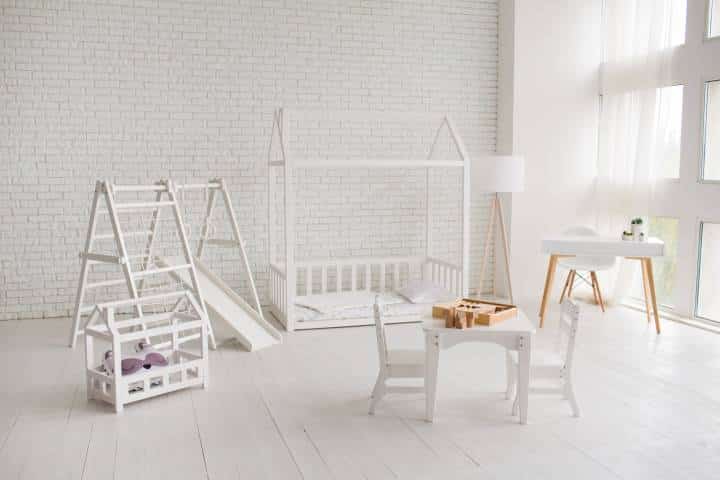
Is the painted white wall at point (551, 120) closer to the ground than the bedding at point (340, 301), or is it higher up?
higher up

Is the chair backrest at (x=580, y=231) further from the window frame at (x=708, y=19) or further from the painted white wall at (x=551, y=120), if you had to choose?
the window frame at (x=708, y=19)

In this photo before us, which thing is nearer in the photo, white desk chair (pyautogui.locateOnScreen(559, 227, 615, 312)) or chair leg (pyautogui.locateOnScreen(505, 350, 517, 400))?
chair leg (pyautogui.locateOnScreen(505, 350, 517, 400))

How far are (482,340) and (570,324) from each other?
560 mm

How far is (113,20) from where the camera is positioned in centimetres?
642

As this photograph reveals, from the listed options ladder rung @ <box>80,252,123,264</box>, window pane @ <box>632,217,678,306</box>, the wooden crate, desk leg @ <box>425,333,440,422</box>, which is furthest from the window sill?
ladder rung @ <box>80,252,123,264</box>

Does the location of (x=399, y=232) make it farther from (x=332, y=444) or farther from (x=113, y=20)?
(x=332, y=444)

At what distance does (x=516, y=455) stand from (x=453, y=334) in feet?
2.30

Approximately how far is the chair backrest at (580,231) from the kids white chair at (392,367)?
3.47 m

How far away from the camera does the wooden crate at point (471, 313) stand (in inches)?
150

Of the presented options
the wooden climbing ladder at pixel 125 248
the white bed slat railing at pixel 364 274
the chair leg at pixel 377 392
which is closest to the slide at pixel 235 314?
the wooden climbing ladder at pixel 125 248

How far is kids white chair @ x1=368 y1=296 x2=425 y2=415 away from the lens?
3893 millimetres

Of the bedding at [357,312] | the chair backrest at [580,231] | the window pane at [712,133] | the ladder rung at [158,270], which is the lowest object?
the bedding at [357,312]

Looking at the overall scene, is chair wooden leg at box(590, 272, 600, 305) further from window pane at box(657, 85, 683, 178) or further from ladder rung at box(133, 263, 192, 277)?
ladder rung at box(133, 263, 192, 277)

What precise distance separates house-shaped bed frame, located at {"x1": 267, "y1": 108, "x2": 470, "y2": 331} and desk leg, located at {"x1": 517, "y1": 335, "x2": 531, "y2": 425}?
8.29ft
